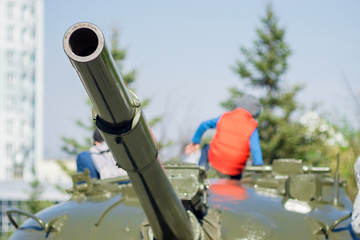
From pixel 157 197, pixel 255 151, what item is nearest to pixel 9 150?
pixel 255 151

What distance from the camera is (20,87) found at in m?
79.8

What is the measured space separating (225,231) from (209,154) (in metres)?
2.57

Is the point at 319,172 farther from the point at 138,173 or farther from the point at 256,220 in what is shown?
the point at 138,173

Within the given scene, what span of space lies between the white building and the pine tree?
5124 cm

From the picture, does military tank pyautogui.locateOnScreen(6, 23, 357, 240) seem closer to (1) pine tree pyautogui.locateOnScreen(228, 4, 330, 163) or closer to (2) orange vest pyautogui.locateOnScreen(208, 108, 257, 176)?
(2) orange vest pyautogui.locateOnScreen(208, 108, 257, 176)

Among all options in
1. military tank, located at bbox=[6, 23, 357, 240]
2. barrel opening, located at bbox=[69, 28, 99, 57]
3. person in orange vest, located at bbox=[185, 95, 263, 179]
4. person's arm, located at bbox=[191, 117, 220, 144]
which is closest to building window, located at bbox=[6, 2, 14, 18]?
person's arm, located at bbox=[191, 117, 220, 144]

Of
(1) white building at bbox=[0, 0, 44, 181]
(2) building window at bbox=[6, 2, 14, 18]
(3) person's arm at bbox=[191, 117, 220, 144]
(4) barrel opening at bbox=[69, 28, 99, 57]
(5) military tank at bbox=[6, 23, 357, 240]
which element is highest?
(2) building window at bbox=[6, 2, 14, 18]

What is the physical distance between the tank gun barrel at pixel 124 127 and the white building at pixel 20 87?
7276cm

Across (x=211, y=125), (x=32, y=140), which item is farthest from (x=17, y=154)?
(x=211, y=125)

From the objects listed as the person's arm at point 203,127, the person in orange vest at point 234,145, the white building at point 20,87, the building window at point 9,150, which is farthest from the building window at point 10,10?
the person in orange vest at point 234,145

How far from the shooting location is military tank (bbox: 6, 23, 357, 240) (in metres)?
3.89

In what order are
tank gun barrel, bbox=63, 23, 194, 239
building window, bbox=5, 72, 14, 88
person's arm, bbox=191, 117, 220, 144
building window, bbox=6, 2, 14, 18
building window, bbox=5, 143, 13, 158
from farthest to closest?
building window, bbox=6, 2, 14, 18 < building window, bbox=5, 72, 14, 88 < building window, bbox=5, 143, 13, 158 < person's arm, bbox=191, 117, 220, 144 < tank gun barrel, bbox=63, 23, 194, 239

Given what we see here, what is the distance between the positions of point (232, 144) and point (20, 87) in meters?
74.0

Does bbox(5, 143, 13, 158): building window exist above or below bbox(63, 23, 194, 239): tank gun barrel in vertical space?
above
